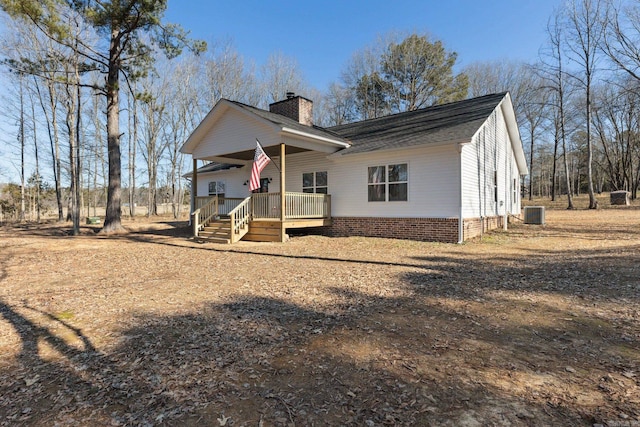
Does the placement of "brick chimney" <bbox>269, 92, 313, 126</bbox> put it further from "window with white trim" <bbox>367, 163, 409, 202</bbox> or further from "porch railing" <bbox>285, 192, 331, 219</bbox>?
"window with white trim" <bbox>367, 163, 409, 202</bbox>

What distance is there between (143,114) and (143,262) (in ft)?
95.8

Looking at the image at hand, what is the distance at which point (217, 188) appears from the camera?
1952 centimetres

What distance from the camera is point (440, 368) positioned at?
9.71ft

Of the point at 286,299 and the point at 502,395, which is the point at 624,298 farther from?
the point at 286,299

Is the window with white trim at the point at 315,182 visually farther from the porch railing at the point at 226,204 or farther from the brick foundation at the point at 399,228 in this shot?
the porch railing at the point at 226,204

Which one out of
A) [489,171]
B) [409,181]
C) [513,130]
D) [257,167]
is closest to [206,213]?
[257,167]

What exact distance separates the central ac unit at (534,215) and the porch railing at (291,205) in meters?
10.4

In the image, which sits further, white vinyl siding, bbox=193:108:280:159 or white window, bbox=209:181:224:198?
white window, bbox=209:181:224:198

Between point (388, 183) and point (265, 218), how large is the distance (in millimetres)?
4848

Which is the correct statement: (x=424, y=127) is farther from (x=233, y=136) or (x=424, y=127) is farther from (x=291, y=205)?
(x=233, y=136)

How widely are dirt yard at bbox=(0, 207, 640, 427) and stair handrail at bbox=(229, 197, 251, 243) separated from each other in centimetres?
489

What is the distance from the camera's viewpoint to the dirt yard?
2434 millimetres

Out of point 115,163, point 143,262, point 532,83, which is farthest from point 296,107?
point 532,83

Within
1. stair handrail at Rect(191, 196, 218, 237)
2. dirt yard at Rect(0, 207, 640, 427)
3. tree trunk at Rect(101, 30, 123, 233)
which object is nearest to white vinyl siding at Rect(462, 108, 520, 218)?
dirt yard at Rect(0, 207, 640, 427)
